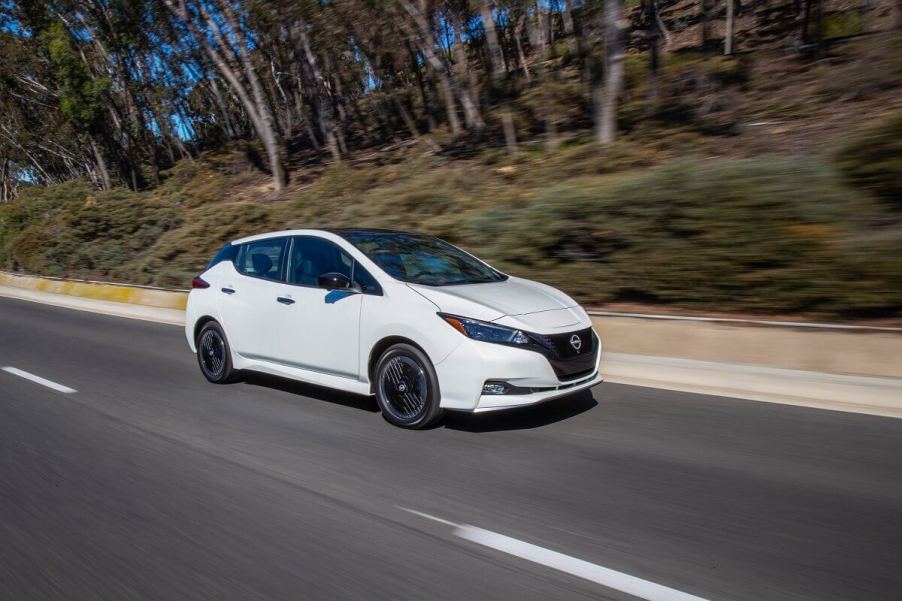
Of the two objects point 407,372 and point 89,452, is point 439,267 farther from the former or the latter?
point 89,452

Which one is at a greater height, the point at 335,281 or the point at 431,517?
the point at 335,281

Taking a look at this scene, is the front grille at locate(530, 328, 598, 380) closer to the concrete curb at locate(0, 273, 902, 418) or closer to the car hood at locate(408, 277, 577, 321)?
the car hood at locate(408, 277, 577, 321)

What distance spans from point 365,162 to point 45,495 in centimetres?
2758

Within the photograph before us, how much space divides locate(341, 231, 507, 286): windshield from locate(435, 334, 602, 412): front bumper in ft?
2.98

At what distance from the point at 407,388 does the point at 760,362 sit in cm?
344

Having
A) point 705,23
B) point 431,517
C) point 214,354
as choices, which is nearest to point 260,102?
point 705,23

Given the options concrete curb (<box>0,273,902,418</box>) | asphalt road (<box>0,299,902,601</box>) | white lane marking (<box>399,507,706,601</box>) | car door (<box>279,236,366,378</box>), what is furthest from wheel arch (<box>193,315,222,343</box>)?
white lane marking (<box>399,507,706,601</box>)

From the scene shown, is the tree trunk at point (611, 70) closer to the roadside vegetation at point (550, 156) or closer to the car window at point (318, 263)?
the roadside vegetation at point (550, 156)

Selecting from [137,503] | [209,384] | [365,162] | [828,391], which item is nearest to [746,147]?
[828,391]

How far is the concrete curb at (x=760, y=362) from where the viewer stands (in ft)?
21.1

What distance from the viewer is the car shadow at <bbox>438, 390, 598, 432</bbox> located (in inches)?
243

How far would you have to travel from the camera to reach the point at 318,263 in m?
6.96

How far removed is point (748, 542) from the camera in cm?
389

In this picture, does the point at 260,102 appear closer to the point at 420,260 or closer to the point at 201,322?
the point at 201,322
